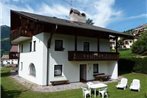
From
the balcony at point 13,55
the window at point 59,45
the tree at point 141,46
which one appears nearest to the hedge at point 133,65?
the window at point 59,45

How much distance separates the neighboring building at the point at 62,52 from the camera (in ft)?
64.9

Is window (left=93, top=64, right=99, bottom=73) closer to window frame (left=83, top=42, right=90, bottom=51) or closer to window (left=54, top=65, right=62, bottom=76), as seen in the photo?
window frame (left=83, top=42, right=90, bottom=51)

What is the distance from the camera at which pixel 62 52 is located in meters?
20.9

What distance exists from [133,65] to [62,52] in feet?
42.2

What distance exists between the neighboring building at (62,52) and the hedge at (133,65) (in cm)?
496

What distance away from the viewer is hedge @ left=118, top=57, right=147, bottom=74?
27672 mm

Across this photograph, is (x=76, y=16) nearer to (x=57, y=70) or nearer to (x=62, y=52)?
(x=62, y=52)

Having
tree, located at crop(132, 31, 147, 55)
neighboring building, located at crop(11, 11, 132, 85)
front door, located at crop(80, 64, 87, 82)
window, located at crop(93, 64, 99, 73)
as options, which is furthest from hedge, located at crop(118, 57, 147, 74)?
tree, located at crop(132, 31, 147, 55)

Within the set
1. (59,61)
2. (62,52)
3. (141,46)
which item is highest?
(141,46)

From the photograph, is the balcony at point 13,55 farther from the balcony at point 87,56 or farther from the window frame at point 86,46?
the balcony at point 87,56

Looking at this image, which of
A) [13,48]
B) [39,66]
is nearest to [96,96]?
[39,66]

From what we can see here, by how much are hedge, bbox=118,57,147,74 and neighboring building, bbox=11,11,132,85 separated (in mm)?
4956

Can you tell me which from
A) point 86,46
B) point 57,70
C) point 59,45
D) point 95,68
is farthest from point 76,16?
point 57,70

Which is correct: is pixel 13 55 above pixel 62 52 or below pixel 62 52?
below
